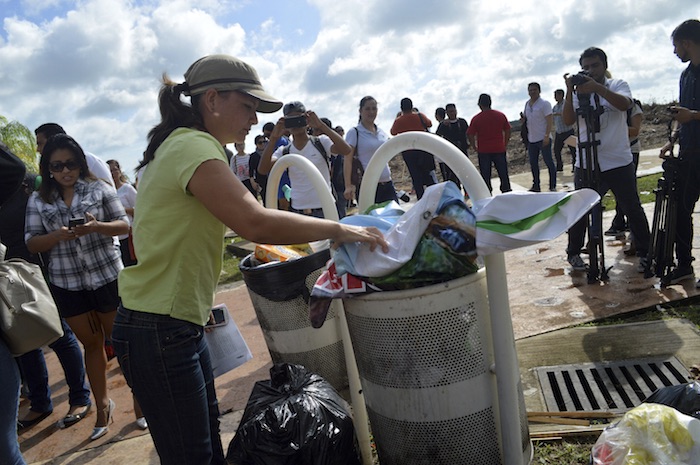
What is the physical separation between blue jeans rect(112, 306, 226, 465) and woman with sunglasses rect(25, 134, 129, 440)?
1.86m

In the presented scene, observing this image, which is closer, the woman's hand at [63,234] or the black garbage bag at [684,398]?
the black garbage bag at [684,398]

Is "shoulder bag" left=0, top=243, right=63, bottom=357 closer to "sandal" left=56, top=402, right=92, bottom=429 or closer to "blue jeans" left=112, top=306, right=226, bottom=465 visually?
"blue jeans" left=112, top=306, right=226, bottom=465

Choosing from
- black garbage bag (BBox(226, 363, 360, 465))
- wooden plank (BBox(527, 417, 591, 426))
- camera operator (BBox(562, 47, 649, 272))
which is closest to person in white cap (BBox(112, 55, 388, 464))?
black garbage bag (BBox(226, 363, 360, 465))

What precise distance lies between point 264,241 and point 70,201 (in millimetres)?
2484

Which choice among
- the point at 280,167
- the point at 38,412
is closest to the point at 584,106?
the point at 280,167

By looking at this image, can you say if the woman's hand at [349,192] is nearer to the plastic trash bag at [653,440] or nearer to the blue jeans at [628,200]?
the blue jeans at [628,200]

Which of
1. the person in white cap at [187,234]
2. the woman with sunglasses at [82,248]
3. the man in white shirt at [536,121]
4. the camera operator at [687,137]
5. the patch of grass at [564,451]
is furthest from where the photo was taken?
the man in white shirt at [536,121]

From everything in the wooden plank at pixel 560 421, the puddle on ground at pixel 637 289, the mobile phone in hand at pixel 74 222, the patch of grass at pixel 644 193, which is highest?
the mobile phone in hand at pixel 74 222

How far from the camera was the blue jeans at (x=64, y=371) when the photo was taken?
4039 mm

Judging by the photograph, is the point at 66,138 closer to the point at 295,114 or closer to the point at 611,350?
the point at 295,114

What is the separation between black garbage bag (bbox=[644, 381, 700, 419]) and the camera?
6.81 feet

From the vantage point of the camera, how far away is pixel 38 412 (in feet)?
13.8

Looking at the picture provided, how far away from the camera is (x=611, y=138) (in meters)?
4.73

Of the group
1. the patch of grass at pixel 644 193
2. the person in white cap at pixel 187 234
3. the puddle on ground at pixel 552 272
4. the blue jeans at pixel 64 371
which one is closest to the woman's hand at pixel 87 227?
the blue jeans at pixel 64 371
